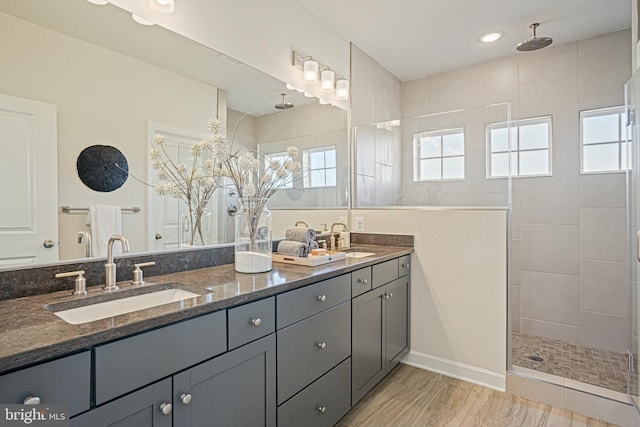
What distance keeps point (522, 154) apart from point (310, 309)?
8.93ft

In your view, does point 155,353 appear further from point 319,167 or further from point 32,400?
point 319,167

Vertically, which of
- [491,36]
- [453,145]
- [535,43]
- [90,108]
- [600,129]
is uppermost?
[491,36]

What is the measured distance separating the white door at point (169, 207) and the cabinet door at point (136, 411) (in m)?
0.74

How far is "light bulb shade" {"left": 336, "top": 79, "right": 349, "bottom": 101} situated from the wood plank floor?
2.24 m

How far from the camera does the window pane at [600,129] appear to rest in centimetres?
279

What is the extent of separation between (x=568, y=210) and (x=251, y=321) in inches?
118

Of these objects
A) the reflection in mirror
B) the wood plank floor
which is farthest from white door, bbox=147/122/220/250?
the reflection in mirror

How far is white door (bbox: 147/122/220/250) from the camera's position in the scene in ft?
5.00

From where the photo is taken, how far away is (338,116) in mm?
2834

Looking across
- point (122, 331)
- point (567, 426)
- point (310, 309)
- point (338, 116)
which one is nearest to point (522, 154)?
point (338, 116)

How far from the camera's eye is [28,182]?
1.16m

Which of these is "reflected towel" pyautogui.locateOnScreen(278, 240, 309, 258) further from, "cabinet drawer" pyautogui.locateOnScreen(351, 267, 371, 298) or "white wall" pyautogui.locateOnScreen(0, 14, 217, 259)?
"white wall" pyautogui.locateOnScreen(0, 14, 217, 259)

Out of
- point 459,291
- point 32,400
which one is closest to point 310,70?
point 459,291

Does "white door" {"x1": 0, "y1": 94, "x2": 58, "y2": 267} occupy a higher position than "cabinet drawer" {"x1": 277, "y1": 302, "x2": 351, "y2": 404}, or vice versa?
"white door" {"x1": 0, "y1": 94, "x2": 58, "y2": 267}
